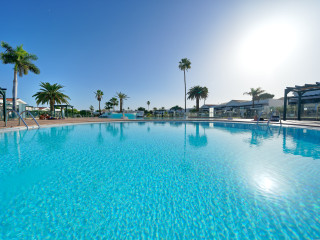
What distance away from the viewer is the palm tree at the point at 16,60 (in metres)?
18.2

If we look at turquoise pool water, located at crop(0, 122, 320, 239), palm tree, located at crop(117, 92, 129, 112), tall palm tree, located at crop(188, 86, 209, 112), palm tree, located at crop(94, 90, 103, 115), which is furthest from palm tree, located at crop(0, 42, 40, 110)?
tall palm tree, located at crop(188, 86, 209, 112)

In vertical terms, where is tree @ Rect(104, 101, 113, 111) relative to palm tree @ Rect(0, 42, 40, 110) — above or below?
below

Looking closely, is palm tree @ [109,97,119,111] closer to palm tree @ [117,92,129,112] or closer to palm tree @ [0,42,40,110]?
palm tree @ [117,92,129,112]

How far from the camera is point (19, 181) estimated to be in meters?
3.36

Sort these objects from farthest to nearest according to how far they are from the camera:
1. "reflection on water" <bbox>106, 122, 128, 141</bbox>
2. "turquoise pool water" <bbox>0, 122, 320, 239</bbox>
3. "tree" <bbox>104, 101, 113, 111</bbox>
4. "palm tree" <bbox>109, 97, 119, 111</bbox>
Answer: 1. "tree" <bbox>104, 101, 113, 111</bbox>
2. "palm tree" <bbox>109, 97, 119, 111</bbox>
3. "reflection on water" <bbox>106, 122, 128, 141</bbox>
4. "turquoise pool water" <bbox>0, 122, 320, 239</bbox>

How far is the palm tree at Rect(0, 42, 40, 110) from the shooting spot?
18.2m

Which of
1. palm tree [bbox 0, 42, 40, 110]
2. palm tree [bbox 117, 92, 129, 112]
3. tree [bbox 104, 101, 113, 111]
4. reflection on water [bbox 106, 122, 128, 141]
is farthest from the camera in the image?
tree [bbox 104, 101, 113, 111]

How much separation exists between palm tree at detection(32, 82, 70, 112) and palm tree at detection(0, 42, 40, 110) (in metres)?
5.82

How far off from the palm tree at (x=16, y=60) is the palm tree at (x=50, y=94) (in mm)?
5821

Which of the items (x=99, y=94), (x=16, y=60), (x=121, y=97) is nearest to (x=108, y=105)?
(x=121, y=97)

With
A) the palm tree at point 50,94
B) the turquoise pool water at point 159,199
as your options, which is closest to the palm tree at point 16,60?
the palm tree at point 50,94

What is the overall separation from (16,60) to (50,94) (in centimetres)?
790

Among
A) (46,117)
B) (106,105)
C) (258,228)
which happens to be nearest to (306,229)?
(258,228)

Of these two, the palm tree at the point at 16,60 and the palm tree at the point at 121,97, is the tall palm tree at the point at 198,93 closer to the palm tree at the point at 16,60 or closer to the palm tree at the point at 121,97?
the palm tree at the point at 121,97
